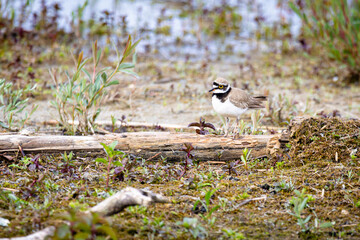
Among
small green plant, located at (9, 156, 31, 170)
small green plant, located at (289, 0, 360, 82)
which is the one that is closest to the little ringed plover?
small green plant, located at (9, 156, 31, 170)

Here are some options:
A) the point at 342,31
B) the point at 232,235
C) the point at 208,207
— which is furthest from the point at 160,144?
the point at 342,31

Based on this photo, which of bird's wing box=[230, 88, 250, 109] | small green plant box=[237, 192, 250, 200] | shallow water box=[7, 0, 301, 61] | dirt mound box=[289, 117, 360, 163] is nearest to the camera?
small green plant box=[237, 192, 250, 200]

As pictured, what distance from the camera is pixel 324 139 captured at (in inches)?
177

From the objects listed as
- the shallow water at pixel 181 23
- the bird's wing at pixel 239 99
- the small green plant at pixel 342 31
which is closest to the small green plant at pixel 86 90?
the bird's wing at pixel 239 99

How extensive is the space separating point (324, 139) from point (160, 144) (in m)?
1.69

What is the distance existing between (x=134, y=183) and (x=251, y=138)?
1.40 meters

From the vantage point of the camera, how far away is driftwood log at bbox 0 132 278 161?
4.54 meters

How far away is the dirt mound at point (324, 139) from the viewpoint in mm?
4406

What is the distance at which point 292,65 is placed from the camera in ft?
32.3

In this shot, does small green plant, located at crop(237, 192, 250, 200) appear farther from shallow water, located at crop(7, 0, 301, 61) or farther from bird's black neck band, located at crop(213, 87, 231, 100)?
shallow water, located at crop(7, 0, 301, 61)

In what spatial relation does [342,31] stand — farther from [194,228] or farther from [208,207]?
[194,228]

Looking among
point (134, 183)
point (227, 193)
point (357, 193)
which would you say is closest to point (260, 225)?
point (227, 193)

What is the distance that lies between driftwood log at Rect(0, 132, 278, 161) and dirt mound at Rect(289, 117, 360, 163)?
0.88 feet

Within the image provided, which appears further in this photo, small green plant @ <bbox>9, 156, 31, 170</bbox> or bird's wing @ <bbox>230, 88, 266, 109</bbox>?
bird's wing @ <bbox>230, 88, 266, 109</bbox>
